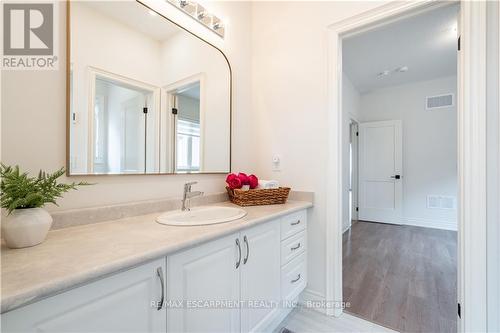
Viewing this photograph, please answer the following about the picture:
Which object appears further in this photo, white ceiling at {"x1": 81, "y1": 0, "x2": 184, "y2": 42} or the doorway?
the doorway

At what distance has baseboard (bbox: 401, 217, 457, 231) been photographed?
3916 millimetres

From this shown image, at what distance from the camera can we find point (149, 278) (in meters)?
0.79

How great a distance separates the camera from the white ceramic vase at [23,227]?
29.5 inches

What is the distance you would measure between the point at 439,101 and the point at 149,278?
5.24 meters

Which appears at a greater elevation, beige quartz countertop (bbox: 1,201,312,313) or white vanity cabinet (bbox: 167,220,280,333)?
beige quartz countertop (bbox: 1,201,312,313)

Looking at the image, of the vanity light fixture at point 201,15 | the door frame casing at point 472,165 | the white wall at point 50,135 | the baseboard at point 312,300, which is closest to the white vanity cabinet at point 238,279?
the baseboard at point 312,300

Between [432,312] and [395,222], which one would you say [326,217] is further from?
[395,222]

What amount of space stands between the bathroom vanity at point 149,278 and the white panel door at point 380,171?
12.7 feet

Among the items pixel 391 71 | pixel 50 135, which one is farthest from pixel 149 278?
pixel 391 71

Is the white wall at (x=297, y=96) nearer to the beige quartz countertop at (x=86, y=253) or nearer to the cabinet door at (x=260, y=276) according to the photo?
the cabinet door at (x=260, y=276)

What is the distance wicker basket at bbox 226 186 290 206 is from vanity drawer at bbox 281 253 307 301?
442 mm

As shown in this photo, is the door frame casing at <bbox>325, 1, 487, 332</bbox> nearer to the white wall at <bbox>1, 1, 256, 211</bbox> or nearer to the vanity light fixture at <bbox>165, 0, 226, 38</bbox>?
the vanity light fixture at <bbox>165, 0, 226, 38</bbox>

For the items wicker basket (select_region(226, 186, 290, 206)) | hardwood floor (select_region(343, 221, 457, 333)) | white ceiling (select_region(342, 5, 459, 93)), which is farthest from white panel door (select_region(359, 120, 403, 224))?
wicker basket (select_region(226, 186, 290, 206))

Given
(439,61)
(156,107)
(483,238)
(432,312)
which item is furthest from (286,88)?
(439,61)
